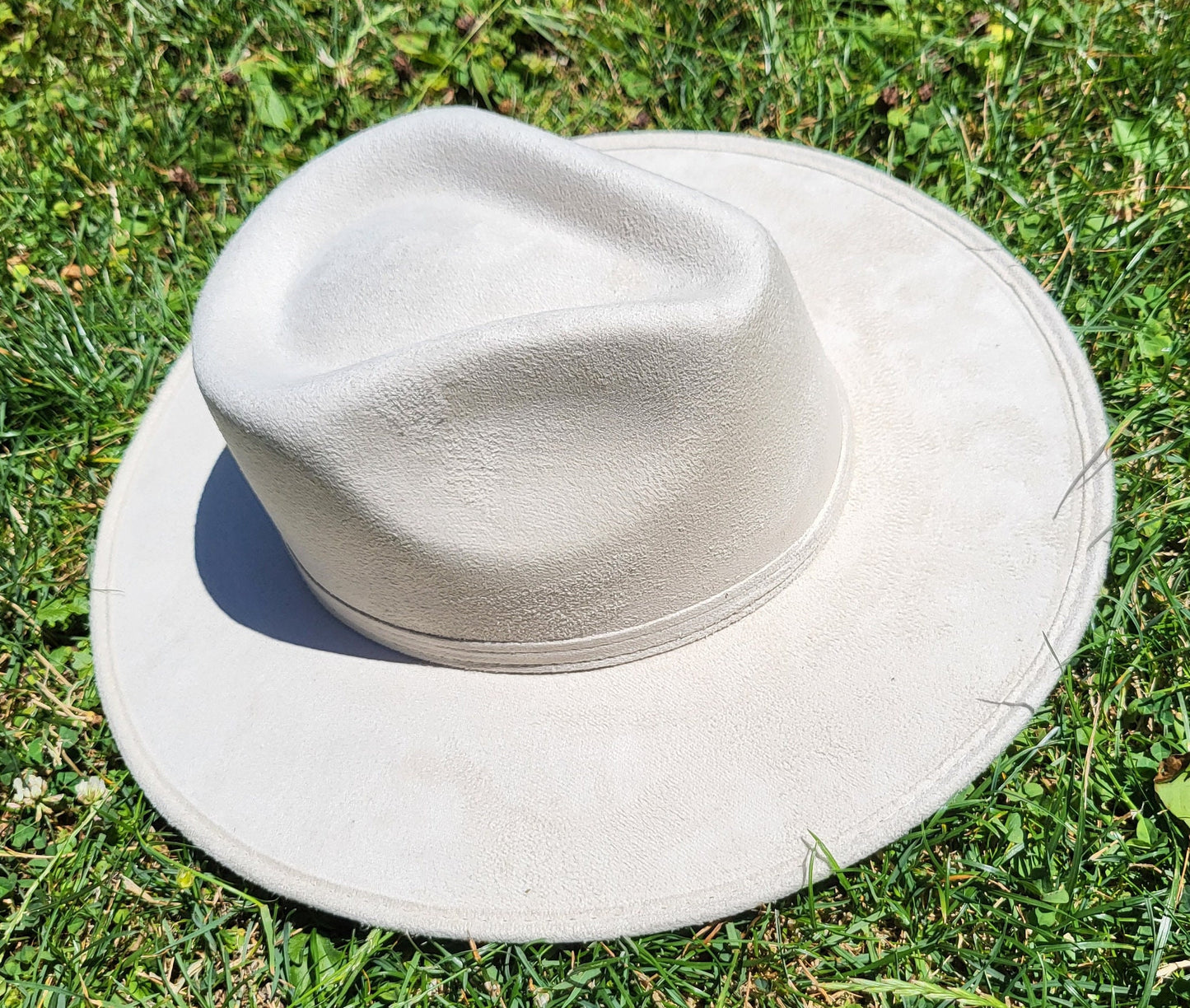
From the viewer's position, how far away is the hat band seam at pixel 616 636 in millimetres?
1789

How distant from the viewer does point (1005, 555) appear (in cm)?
186

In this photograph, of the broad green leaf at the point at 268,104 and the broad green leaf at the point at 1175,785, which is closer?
the broad green leaf at the point at 1175,785

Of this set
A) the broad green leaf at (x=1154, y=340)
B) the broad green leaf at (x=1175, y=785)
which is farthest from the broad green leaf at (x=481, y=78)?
the broad green leaf at (x=1175, y=785)

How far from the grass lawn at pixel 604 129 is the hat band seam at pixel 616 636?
531mm

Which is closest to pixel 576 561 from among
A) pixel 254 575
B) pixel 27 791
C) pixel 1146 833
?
pixel 254 575

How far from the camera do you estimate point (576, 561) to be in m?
1.64

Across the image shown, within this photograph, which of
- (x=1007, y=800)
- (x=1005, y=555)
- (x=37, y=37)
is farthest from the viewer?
(x=37, y=37)

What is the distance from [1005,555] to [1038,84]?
1892 mm

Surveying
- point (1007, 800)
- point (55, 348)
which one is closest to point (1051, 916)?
point (1007, 800)

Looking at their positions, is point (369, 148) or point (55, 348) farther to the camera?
point (55, 348)

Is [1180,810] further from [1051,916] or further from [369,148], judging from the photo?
[369,148]

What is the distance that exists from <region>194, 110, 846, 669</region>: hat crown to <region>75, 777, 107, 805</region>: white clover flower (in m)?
0.91

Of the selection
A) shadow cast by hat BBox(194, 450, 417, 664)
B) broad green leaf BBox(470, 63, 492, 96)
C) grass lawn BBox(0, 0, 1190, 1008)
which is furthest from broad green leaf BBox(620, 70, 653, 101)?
shadow cast by hat BBox(194, 450, 417, 664)

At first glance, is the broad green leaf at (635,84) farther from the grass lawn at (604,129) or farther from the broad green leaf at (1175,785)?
the broad green leaf at (1175,785)
